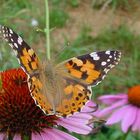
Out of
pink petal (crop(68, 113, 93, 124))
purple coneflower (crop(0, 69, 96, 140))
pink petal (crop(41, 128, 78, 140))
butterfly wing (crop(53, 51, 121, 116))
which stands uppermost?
butterfly wing (crop(53, 51, 121, 116))

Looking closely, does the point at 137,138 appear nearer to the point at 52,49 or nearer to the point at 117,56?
the point at 117,56

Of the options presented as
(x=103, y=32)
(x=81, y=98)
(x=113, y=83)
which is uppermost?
(x=81, y=98)

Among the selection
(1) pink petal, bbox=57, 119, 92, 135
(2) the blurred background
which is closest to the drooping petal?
(1) pink petal, bbox=57, 119, 92, 135

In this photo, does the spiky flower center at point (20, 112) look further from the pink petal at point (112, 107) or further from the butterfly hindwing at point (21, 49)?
the pink petal at point (112, 107)

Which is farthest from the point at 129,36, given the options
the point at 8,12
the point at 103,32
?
the point at 8,12

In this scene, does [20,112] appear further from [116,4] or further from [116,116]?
[116,4]

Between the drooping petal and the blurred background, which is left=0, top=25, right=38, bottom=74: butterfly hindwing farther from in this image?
the blurred background

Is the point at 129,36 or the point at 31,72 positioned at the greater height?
the point at 31,72
